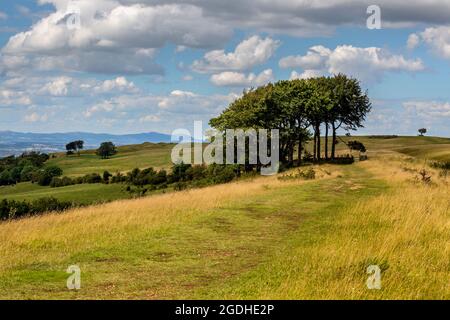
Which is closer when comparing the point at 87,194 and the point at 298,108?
the point at 298,108

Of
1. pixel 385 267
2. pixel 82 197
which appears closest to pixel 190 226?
pixel 385 267

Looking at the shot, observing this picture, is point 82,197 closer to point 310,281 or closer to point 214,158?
point 214,158

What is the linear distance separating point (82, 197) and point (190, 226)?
295 ft

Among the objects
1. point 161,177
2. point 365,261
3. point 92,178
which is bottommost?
point 92,178

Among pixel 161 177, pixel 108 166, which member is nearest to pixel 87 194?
pixel 161 177

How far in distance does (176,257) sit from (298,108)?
61.3 m

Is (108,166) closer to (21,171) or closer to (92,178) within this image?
(21,171)

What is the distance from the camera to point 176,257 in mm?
14164

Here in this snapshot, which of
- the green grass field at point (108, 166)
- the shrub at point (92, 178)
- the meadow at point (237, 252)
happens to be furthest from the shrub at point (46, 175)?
the meadow at point (237, 252)

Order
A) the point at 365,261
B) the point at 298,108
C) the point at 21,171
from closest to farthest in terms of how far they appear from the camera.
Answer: the point at 365,261, the point at 298,108, the point at 21,171

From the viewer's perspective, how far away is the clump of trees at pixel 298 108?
7181 centimetres

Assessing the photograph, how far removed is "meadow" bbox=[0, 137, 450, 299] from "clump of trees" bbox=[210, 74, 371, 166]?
4745 centimetres

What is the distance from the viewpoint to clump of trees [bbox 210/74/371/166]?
7181cm

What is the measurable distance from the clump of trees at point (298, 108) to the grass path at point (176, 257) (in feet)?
160
